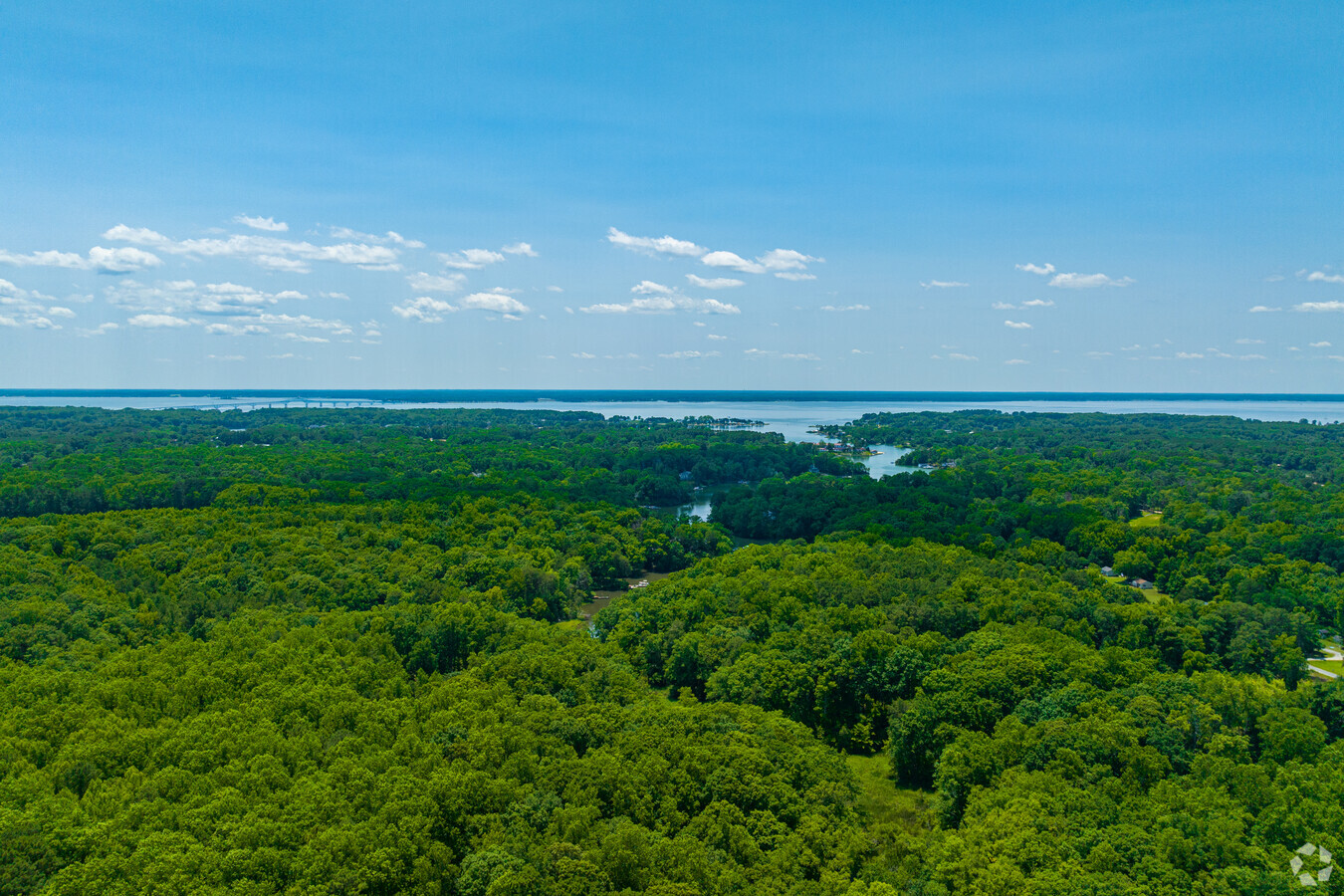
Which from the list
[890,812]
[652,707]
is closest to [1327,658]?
[890,812]

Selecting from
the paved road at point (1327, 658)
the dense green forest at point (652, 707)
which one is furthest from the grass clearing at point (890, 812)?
the paved road at point (1327, 658)

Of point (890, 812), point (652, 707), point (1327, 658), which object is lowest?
point (890, 812)

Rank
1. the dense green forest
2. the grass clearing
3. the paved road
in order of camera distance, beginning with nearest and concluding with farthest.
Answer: the dense green forest, the grass clearing, the paved road

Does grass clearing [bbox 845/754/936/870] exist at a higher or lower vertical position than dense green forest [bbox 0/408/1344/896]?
lower

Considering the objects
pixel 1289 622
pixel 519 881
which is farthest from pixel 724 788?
pixel 1289 622

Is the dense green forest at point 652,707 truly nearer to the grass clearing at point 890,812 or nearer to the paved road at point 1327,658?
the grass clearing at point 890,812

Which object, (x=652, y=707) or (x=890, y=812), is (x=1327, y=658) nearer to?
(x=890, y=812)

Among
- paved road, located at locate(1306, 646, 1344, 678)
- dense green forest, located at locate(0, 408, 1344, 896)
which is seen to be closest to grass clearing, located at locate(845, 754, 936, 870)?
dense green forest, located at locate(0, 408, 1344, 896)

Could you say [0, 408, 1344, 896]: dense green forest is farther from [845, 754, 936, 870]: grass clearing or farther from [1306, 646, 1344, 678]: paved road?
[1306, 646, 1344, 678]: paved road

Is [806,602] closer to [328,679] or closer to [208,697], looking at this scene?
[328,679]
